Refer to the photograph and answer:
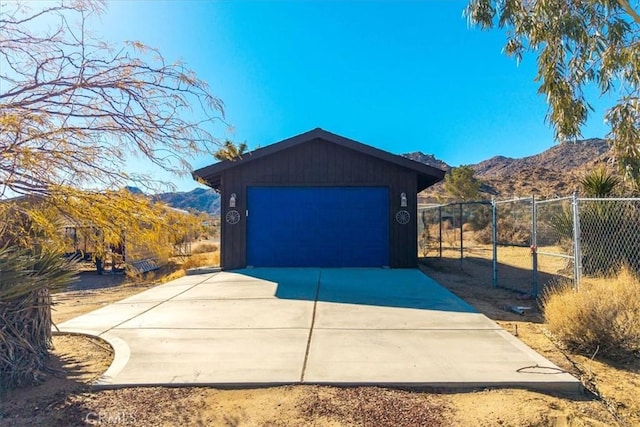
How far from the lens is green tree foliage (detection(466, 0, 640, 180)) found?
7891 millimetres

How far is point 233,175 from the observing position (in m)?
11.8

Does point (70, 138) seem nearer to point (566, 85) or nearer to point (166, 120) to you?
point (166, 120)

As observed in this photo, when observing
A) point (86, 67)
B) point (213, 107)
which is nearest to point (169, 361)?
point (213, 107)

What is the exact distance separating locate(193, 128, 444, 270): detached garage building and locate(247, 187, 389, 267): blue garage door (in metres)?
0.03

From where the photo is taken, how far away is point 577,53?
8.39m

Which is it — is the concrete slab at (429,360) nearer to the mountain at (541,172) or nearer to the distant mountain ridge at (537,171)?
the distant mountain ridge at (537,171)

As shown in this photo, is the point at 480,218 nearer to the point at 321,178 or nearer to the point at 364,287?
the point at 321,178

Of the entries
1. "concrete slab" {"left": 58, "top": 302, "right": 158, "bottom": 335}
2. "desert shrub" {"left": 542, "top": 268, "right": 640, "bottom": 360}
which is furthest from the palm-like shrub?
"desert shrub" {"left": 542, "top": 268, "right": 640, "bottom": 360}

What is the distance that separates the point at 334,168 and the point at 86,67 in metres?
8.39

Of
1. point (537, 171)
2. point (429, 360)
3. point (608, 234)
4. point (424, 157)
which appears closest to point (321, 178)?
point (608, 234)

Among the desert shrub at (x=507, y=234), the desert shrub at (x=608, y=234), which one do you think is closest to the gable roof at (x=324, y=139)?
the desert shrub at (x=608, y=234)

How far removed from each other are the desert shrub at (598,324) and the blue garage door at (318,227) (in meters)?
6.78

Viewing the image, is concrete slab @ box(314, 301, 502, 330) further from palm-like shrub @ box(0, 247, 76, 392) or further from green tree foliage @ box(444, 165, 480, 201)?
green tree foliage @ box(444, 165, 480, 201)

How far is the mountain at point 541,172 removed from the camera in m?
39.3
